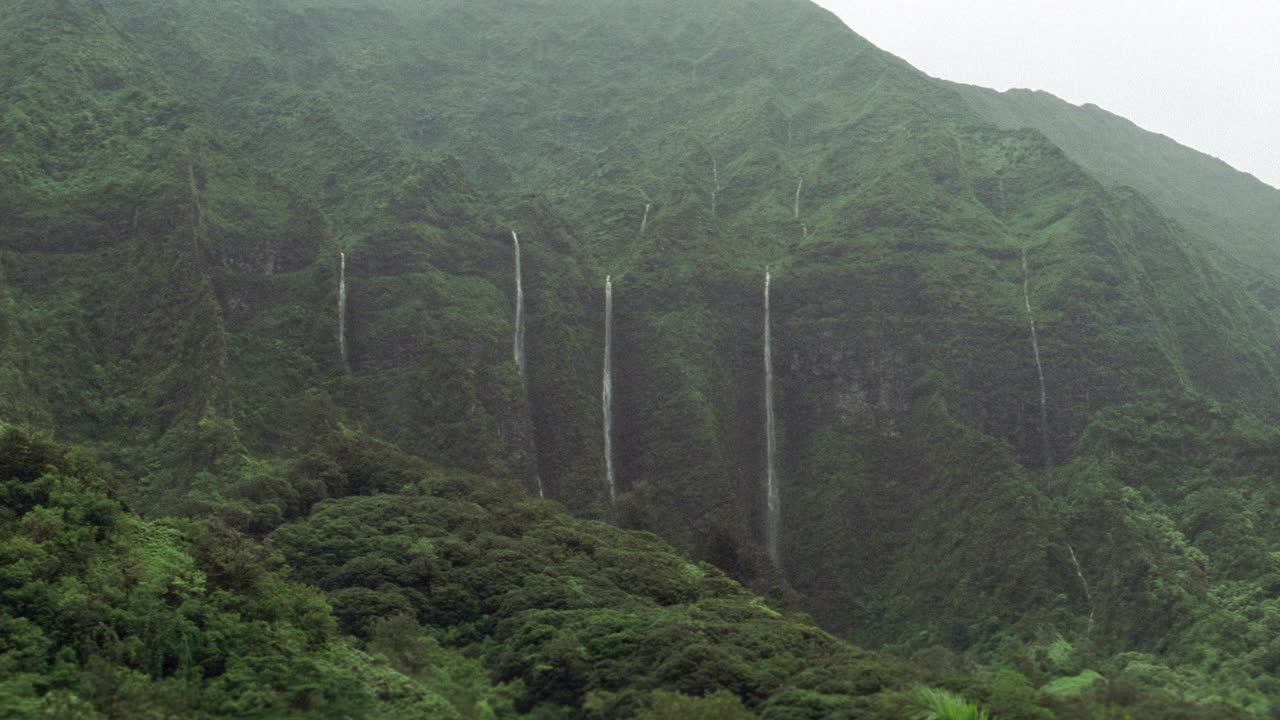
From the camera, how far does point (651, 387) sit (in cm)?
5462

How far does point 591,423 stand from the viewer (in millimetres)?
51688

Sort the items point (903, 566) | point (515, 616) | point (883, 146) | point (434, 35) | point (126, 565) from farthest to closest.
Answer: point (434, 35) < point (883, 146) < point (903, 566) < point (515, 616) < point (126, 565)

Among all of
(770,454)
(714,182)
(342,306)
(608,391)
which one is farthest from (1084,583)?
(714,182)

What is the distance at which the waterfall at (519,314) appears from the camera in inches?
2104

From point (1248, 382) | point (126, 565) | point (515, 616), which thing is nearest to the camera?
point (126, 565)

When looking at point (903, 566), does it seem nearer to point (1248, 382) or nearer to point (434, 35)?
point (1248, 382)

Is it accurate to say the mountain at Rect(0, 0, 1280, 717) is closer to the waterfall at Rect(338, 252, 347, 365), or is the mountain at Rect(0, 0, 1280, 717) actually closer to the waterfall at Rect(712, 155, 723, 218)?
the waterfall at Rect(338, 252, 347, 365)

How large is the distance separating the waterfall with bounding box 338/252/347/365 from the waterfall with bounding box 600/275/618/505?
1300cm

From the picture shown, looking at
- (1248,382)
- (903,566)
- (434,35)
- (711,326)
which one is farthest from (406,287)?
(434,35)

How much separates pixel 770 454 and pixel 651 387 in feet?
22.8

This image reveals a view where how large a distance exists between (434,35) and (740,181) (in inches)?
1681

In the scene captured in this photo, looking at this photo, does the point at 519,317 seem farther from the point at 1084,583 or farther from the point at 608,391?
the point at 1084,583

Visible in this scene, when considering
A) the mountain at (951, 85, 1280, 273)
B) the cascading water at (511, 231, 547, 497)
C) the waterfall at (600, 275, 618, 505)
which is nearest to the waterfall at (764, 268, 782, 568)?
the waterfall at (600, 275, 618, 505)

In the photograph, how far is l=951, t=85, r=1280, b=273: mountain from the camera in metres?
94.2
